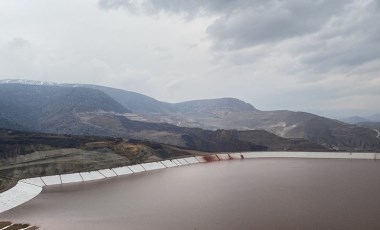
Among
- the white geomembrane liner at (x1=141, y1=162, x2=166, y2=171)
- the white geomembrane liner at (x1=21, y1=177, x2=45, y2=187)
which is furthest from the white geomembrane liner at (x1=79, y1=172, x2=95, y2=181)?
the white geomembrane liner at (x1=141, y1=162, x2=166, y2=171)

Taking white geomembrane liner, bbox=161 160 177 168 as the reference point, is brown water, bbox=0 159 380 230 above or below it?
below

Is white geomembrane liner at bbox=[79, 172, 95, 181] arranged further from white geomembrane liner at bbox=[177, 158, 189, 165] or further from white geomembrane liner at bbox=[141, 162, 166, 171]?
white geomembrane liner at bbox=[177, 158, 189, 165]

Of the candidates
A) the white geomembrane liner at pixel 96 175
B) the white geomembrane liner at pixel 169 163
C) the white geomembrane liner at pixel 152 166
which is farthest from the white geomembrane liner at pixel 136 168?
the white geomembrane liner at pixel 96 175

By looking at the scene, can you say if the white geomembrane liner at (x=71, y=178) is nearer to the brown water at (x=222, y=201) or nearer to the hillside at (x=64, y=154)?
the hillside at (x=64, y=154)

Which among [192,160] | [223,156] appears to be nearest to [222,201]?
[192,160]

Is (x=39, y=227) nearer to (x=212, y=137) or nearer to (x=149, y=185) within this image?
(x=149, y=185)

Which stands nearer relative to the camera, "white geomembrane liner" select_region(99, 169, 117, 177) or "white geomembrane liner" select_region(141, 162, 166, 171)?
"white geomembrane liner" select_region(99, 169, 117, 177)
